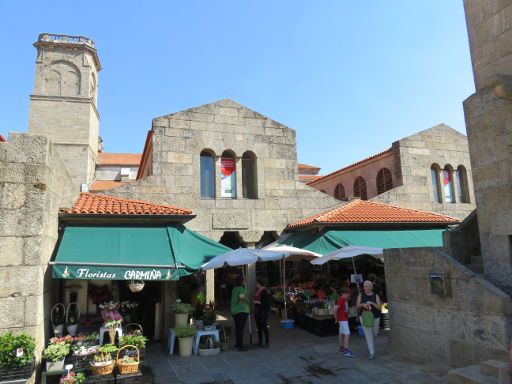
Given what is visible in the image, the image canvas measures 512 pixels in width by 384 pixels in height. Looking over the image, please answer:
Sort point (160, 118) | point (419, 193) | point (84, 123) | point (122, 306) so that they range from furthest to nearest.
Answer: point (84, 123)
point (419, 193)
point (160, 118)
point (122, 306)

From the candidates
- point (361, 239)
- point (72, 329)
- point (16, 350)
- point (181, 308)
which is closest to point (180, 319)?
point (181, 308)

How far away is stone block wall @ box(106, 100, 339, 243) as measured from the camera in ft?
42.9

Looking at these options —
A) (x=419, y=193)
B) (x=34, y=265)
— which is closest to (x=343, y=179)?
(x=419, y=193)

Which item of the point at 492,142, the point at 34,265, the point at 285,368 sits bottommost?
the point at 285,368

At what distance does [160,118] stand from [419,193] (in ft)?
37.5

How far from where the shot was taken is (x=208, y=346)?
923 cm

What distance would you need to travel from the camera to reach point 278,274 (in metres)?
16.7

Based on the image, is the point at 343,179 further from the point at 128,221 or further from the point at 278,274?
the point at 128,221

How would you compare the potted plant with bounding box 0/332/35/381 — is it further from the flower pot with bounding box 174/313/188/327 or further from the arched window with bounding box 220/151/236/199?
the arched window with bounding box 220/151/236/199

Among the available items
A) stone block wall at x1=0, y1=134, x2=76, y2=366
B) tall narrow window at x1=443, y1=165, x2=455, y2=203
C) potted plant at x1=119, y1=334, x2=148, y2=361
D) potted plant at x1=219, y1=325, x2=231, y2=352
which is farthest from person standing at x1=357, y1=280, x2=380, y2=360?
tall narrow window at x1=443, y1=165, x2=455, y2=203

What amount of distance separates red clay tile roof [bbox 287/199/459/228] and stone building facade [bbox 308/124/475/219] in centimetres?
136

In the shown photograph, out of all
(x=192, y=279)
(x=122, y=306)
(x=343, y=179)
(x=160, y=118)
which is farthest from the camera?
(x=343, y=179)

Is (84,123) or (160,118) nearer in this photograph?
(160,118)

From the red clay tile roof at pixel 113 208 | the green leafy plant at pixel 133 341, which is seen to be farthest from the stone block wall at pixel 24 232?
the red clay tile roof at pixel 113 208
